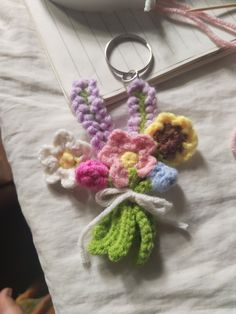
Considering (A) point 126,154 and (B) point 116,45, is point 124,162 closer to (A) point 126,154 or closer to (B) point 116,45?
(A) point 126,154

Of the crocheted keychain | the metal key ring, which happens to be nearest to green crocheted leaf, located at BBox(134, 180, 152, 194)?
the crocheted keychain

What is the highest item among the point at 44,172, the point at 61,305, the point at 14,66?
the point at 14,66

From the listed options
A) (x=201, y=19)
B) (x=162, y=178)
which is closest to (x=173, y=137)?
(x=162, y=178)

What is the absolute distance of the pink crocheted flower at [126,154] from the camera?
0.40 m

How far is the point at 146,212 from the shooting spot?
0.40 meters

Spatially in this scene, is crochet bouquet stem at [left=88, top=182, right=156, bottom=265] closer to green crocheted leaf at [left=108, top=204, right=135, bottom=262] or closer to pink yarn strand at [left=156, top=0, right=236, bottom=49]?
green crocheted leaf at [left=108, top=204, right=135, bottom=262]

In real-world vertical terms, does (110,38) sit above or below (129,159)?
above

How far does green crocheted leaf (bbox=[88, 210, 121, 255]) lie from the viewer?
38cm

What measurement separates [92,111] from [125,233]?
121 mm

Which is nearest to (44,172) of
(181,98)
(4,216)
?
(181,98)

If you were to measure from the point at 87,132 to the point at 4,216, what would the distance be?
377 millimetres

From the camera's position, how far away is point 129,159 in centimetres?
40

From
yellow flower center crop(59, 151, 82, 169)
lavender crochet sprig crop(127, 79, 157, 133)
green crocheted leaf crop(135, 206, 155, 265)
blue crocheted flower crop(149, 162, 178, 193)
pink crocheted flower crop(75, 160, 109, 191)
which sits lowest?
green crocheted leaf crop(135, 206, 155, 265)

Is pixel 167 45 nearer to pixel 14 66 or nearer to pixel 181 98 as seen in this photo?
pixel 181 98
